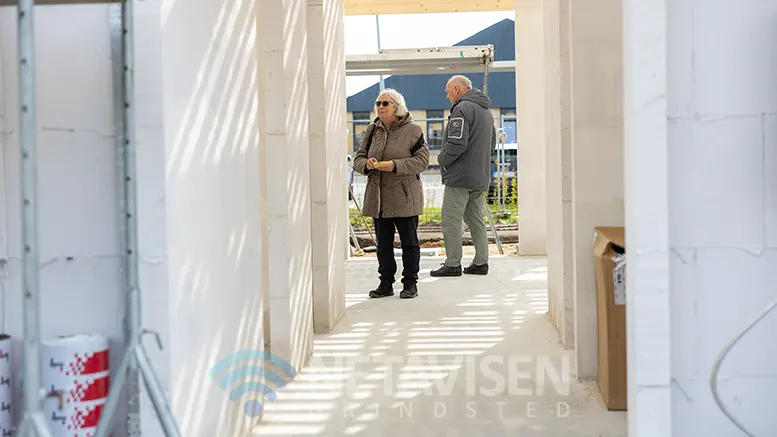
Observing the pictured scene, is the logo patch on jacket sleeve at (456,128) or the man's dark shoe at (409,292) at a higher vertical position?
the logo patch on jacket sleeve at (456,128)

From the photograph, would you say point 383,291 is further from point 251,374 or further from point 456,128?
point 251,374

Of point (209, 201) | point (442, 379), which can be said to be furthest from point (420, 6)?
point (209, 201)

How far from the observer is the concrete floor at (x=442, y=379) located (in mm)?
2980

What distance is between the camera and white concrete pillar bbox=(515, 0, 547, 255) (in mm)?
8117

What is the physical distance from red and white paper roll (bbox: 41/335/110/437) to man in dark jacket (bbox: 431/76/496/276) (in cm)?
448

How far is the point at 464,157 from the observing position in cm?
645

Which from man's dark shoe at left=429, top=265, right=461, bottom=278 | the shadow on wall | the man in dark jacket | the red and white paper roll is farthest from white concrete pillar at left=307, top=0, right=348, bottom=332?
the red and white paper roll

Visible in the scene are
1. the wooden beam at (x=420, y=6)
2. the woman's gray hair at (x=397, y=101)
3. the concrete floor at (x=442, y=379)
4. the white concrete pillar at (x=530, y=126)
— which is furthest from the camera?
the wooden beam at (x=420, y=6)

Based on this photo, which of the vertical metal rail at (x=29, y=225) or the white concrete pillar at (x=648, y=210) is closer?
the vertical metal rail at (x=29, y=225)

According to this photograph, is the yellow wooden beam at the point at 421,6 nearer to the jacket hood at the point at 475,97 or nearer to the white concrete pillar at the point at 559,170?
the jacket hood at the point at 475,97

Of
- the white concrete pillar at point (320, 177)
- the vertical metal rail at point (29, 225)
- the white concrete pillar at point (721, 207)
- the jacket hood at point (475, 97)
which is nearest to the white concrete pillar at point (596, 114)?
the white concrete pillar at point (721, 207)

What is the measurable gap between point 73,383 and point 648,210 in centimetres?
156

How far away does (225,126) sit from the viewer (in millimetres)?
2674

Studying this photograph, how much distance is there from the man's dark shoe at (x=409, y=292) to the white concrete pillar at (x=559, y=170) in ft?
3.94
